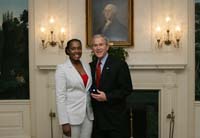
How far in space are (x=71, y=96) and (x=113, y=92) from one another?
326 mm

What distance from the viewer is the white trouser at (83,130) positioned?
101 inches

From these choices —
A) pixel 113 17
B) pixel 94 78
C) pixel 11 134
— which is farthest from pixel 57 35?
pixel 94 78

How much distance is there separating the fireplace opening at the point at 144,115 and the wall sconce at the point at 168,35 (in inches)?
31.8

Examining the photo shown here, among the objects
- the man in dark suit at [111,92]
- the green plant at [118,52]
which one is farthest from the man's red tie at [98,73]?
the green plant at [118,52]

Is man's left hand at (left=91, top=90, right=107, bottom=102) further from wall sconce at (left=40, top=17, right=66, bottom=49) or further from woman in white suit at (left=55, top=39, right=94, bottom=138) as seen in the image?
wall sconce at (left=40, top=17, right=66, bottom=49)

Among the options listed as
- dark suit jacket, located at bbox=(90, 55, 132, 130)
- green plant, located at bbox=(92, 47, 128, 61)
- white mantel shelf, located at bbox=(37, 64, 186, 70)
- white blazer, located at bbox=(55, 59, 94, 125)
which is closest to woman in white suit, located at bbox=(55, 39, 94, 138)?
white blazer, located at bbox=(55, 59, 94, 125)

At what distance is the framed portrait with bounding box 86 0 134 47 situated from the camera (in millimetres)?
4930

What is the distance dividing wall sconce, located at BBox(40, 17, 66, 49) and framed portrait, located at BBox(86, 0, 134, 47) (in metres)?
0.38

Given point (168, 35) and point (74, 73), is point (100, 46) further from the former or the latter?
point (168, 35)

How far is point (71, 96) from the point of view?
255 cm

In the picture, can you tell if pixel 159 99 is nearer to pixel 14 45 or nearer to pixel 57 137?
Result: pixel 57 137

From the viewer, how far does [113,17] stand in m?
4.96

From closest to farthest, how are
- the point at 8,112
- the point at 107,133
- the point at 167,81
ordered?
1. the point at 107,133
2. the point at 167,81
3. the point at 8,112

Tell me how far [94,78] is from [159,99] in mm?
2595
